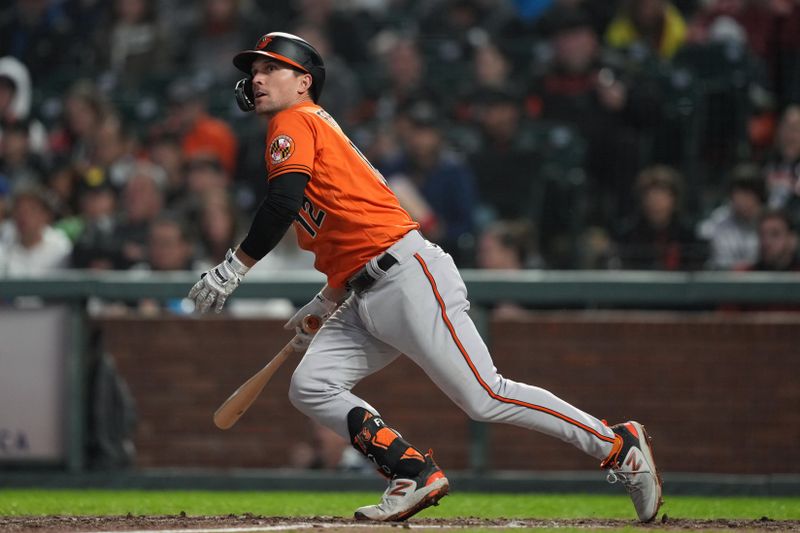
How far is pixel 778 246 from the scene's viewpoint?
23.0 ft

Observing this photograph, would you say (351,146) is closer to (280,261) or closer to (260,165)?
(280,261)

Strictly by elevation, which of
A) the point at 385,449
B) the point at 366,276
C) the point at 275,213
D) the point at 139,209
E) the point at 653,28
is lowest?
the point at 385,449

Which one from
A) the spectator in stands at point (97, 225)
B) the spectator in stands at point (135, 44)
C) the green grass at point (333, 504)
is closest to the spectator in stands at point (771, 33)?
the green grass at point (333, 504)

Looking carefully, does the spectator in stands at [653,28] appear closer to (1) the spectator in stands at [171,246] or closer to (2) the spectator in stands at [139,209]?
(2) the spectator in stands at [139,209]

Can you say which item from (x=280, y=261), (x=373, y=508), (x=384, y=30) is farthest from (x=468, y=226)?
(x=373, y=508)

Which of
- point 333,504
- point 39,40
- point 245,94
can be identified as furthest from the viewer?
point 39,40

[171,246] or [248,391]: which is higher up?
[171,246]

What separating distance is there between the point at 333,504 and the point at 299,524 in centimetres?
143

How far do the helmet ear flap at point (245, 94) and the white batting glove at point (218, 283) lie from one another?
65 cm

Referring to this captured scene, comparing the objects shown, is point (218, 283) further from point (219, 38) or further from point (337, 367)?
point (219, 38)

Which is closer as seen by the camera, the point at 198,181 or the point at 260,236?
the point at 260,236

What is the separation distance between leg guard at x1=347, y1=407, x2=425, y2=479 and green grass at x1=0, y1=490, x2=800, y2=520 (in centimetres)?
75

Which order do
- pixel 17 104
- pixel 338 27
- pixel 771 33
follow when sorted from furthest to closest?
pixel 338 27, pixel 17 104, pixel 771 33

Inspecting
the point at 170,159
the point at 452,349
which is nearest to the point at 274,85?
the point at 452,349
